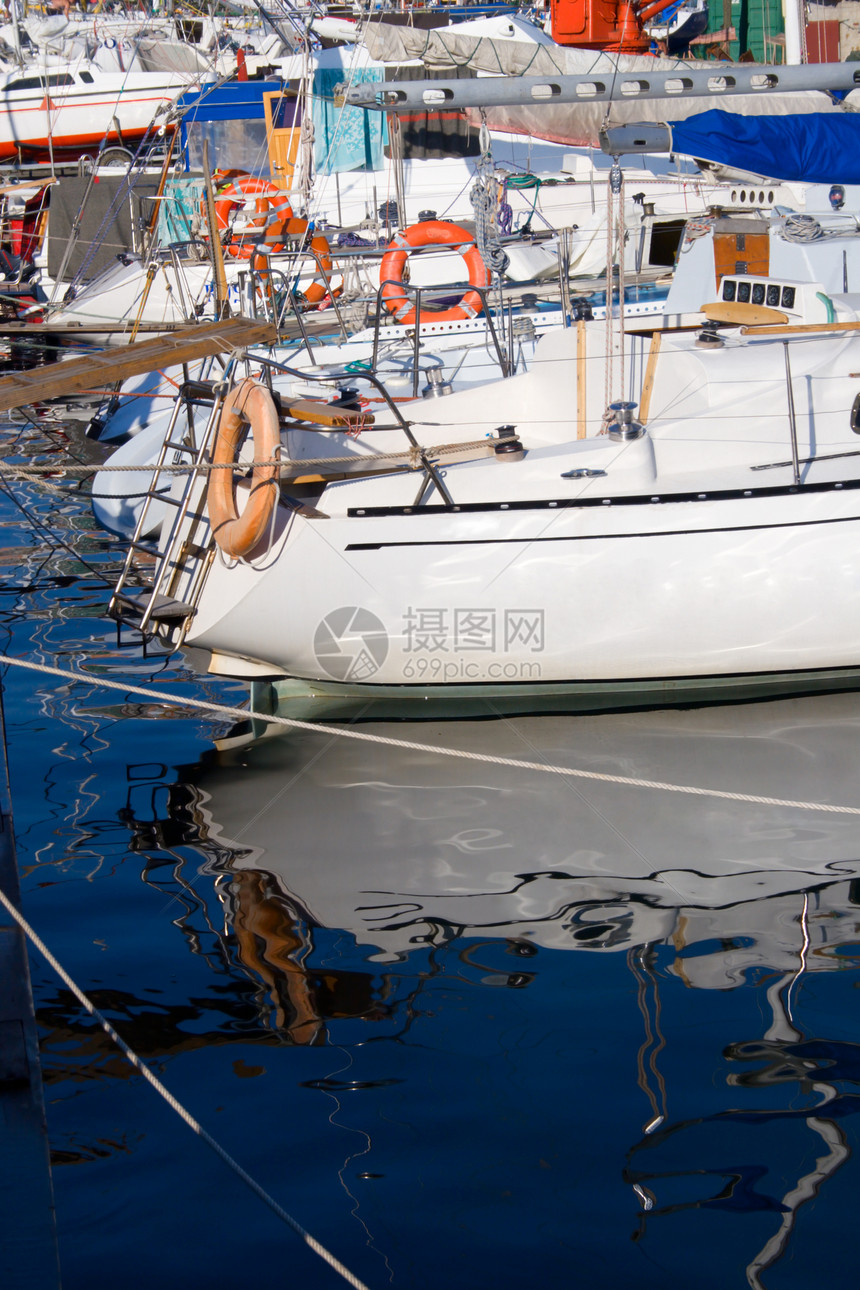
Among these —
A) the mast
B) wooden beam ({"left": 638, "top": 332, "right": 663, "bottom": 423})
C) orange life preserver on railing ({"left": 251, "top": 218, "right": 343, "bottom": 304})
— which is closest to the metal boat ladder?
wooden beam ({"left": 638, "top": 332, "right": 663, "bottom": 423})

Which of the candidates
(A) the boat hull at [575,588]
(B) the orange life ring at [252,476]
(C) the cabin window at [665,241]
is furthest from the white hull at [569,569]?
(C) the cabin window at [665,241]

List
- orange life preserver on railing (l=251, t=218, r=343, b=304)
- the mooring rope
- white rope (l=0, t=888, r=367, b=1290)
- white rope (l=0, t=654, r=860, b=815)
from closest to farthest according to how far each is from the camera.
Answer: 1. white rope (l=0, t=888, r=367, b=1290)
2. white rope (l=0, t=654, r=860, b=815)
3. the mooring rope
4. orange life preserver on railing (l=251, t=218, r=343, b=304)

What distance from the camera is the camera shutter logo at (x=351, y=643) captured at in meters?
5.95

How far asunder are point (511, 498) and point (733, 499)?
1089mm

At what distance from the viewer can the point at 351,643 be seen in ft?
19.7

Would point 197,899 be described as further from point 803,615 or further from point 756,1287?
point 803,615

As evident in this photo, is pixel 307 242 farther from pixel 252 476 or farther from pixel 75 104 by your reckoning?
pixel 75 104

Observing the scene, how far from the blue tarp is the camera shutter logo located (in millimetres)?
4398

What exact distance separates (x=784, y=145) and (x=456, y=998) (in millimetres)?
6706

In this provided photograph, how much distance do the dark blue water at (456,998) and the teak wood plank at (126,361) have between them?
1835 mm

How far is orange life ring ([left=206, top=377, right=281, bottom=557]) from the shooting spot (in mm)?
5719

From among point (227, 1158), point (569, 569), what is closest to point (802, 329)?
point (569, 569)

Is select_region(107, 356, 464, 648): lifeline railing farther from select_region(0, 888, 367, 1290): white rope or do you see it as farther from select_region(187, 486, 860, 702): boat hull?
select_region(0, 888, 367, 1290): white rope

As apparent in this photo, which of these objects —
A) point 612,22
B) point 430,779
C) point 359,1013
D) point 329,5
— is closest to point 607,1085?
point 359,1013
